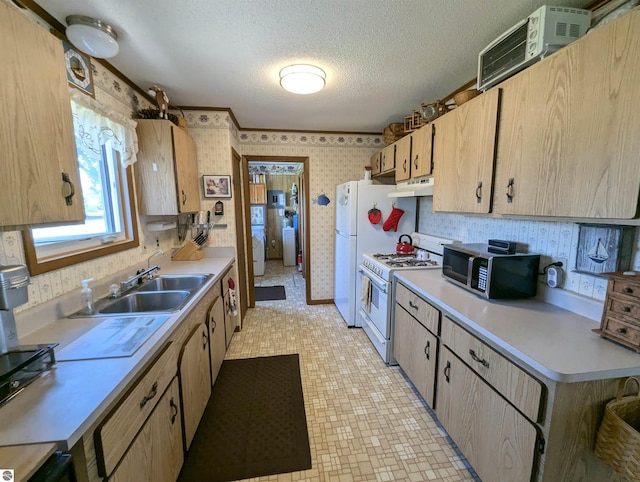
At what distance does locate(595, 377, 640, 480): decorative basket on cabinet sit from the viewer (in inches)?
33.6

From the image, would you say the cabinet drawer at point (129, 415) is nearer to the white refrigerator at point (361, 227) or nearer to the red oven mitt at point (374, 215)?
the white refrigerator at point (361, 227)

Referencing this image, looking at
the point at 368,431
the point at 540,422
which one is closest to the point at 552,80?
the point at 540,422

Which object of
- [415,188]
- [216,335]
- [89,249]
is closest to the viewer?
[89,249]

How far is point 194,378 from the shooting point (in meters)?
1.60

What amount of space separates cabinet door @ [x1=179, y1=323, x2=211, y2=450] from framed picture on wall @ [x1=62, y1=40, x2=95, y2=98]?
1.63 meters

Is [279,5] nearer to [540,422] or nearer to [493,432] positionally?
[540,422]

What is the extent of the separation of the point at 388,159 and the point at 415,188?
0.74 m

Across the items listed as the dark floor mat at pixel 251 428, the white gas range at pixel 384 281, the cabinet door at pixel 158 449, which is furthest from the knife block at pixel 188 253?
the white gas range at pixel 384 281

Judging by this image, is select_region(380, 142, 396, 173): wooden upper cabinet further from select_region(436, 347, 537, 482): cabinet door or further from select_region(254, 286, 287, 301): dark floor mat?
select_region(254, 286, 287, 301): dark floor mat

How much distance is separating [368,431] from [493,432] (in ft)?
2.63

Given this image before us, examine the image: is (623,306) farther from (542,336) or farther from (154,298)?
(154,298)

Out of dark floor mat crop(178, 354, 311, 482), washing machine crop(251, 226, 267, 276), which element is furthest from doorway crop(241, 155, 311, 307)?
dark floor mat crop(178, 354, 311, 482)

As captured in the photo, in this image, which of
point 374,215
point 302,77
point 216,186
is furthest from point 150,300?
point 374,215

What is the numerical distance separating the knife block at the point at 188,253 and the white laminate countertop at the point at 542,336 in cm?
223
